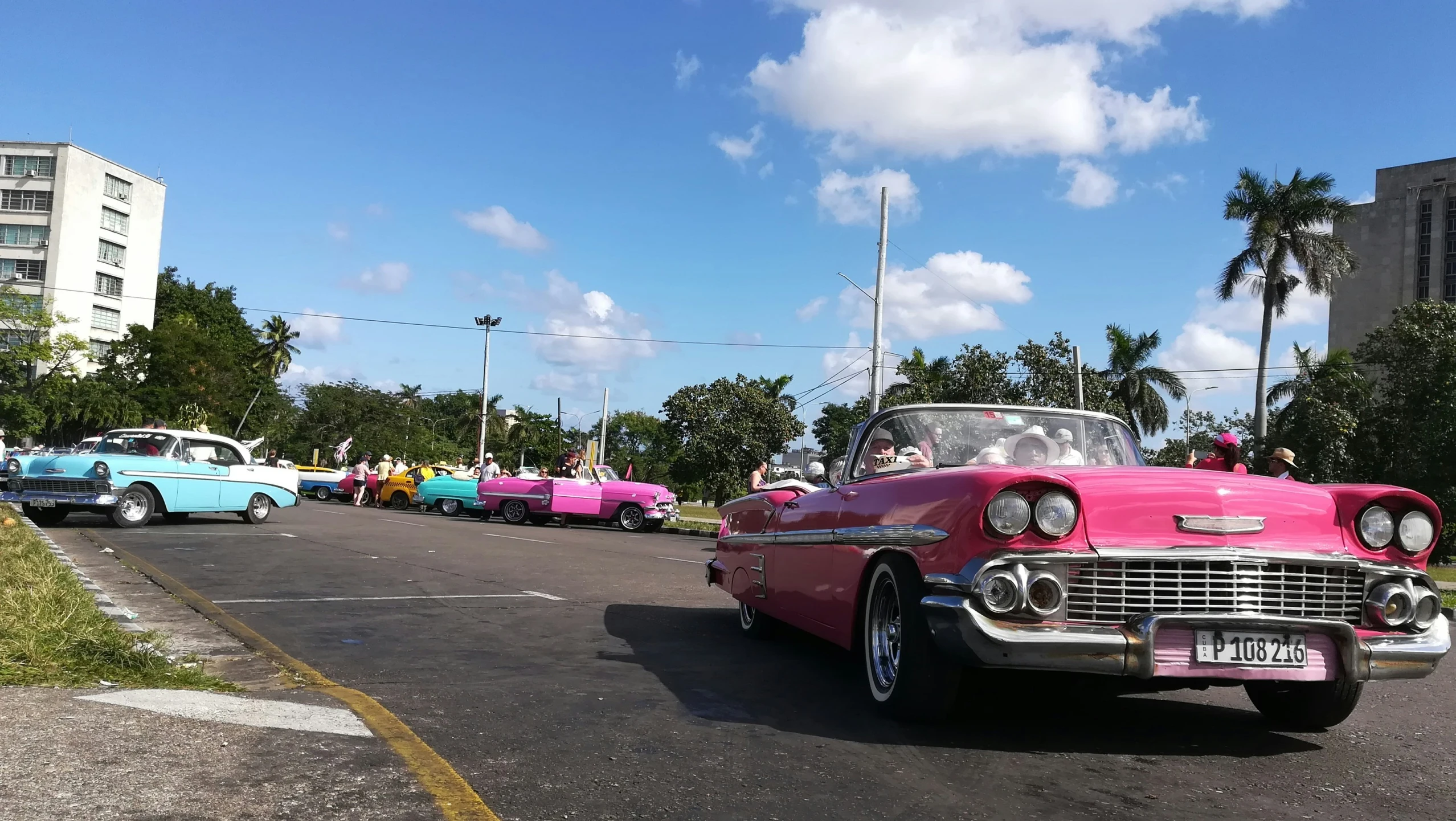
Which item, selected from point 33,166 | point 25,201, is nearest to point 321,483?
point 25,201

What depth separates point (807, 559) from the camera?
6.07m

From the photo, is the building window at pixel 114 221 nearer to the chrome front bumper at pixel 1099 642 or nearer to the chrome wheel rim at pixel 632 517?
the chrome wheel rim at pixel 632 517

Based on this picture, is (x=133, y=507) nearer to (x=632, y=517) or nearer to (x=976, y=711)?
(x=632, y=517)

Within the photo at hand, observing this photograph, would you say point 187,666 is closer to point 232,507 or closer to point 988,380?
point 232,507

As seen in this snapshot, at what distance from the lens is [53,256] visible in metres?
68.1

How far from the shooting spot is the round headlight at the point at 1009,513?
4.29 meters

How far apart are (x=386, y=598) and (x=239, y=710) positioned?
15.4 feet

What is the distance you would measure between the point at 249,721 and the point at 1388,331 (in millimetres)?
28505

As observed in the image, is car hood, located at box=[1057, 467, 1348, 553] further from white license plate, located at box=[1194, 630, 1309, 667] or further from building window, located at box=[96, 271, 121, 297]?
building window, located at box=[96, 271, 121, 297]

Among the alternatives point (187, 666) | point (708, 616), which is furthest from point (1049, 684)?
point (187, 666)

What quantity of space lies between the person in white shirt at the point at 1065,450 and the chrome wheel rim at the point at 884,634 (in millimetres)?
1506

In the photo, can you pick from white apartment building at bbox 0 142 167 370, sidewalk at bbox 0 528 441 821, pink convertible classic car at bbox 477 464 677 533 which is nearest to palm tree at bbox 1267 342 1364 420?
pink convertible classic car at bbox 477 464 677 533

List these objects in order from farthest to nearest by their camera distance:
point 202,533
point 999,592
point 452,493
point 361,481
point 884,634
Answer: point 361,481 < point 452,493 < point 202,533 < point 884,634 < point 999,592

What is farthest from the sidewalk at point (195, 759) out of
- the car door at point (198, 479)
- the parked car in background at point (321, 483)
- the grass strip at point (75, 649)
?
the parked car in background at point (321, 483)
